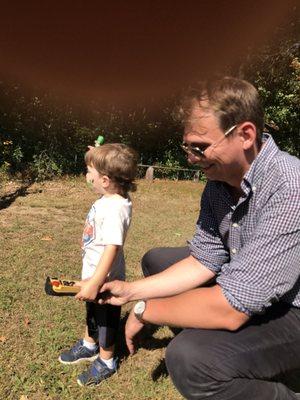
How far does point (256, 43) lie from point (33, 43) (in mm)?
7335

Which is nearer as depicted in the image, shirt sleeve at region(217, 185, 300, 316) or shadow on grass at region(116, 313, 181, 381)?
shirt sleeve at region(217, 185, 300, 316)

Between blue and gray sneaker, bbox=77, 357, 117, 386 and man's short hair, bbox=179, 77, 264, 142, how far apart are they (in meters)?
1.70

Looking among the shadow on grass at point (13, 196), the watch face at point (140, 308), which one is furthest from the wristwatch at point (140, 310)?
the shadow on grass at point (13, 196)

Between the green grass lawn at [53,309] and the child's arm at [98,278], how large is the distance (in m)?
0.68

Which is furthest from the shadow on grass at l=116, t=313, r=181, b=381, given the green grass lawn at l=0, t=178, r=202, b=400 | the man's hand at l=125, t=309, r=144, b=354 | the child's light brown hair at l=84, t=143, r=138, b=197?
the child's light brown hair at l=84, t=143, r=138, b=197

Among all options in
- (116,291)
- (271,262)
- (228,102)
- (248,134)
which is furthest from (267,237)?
(116,291)

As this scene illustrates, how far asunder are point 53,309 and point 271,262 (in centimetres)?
228

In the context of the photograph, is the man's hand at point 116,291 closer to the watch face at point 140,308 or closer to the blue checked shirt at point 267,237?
the watch face at point 140,308

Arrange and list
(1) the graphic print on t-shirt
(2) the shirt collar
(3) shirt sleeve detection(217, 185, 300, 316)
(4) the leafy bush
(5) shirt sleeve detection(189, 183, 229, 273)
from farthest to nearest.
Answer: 1. (4) the leafy bush
2. (1) the graphic print on t-shirt
3. (5) shirt sleeve detection(189, 183, 229, 273)
4. (2) the shirt collar
5. (3) shirt sleeve detection(217, 185, 300, 316)

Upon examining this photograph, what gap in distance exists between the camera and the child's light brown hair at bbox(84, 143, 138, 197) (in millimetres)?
3035

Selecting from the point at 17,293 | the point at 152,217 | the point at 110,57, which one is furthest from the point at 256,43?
the point at 17,293

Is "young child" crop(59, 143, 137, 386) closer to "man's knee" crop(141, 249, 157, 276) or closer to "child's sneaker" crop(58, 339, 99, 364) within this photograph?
"child's sneaker" crop(58, 339, 99, 364)

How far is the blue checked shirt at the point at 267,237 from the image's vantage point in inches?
86.0

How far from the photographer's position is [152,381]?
10.2ft
